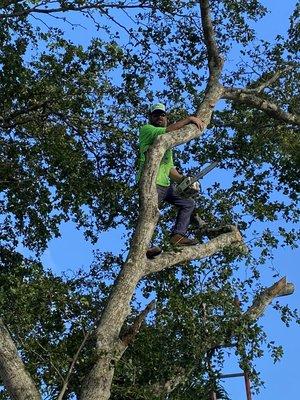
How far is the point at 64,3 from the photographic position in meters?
11.7

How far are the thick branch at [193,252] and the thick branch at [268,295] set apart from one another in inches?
43.6

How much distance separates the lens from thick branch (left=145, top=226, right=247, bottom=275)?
796 centimetres

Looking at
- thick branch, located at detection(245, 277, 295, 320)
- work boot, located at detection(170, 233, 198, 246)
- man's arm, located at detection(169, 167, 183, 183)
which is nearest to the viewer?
work boot, located at detection(170, 233, 198, 246)

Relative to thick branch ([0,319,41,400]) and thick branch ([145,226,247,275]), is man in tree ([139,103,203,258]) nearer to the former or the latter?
thick branch ([145,226,247,275])

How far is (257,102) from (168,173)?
2.37 meters

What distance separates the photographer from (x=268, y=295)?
10.6 m

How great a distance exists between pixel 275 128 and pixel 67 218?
3.67 m

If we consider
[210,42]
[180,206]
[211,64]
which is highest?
[210,42]

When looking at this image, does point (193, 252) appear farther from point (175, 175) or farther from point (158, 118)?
point (158, 118)

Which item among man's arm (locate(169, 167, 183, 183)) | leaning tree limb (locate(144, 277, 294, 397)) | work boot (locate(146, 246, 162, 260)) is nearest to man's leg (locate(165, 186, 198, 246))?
man's arm (locate(169, 167, 183, 183))

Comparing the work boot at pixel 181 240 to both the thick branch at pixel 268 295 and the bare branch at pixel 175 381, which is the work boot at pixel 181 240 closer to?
the bare branch at pixel 175 381

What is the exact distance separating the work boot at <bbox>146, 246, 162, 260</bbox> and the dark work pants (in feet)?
2.45

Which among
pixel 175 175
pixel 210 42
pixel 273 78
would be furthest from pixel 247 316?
pixel 273 78

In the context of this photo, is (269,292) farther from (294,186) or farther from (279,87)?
(279,87)
